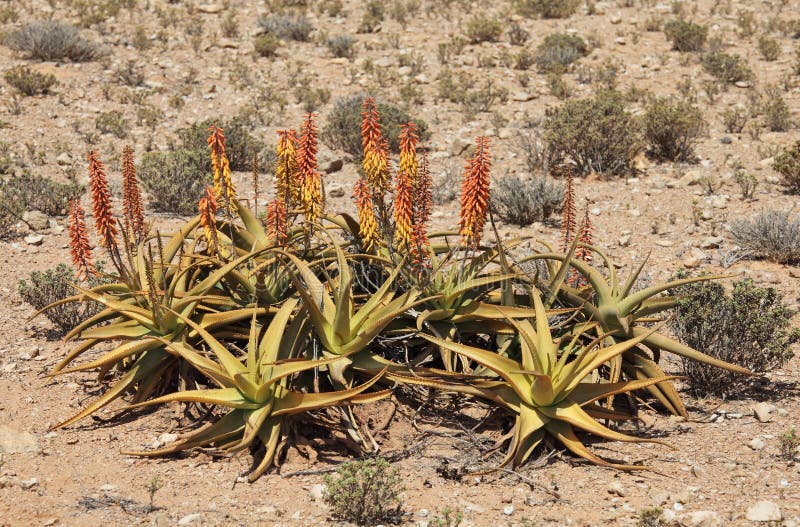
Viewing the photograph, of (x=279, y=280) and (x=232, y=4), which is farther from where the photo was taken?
(x=232, y=4)

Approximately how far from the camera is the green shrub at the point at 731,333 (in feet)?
17.0

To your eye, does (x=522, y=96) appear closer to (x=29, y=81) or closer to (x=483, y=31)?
(x=483, y=31)

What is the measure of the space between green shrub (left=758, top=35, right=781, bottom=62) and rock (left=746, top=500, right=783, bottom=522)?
13018 mm

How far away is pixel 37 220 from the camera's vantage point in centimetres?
842

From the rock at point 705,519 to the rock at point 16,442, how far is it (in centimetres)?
348

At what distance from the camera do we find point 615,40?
15.9m

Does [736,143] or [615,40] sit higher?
[615,40]

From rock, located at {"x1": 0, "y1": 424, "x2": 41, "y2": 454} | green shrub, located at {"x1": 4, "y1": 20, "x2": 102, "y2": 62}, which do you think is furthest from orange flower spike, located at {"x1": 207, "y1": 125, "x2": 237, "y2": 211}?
green shrub, located at {"x1": 4, "y1": 20, "x2": 102, "y2": 62}

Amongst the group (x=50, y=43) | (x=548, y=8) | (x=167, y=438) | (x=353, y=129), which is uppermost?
(x=548, y=8)

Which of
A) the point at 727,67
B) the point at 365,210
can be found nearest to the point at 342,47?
the point at 727,67

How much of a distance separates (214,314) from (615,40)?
13.3 meters

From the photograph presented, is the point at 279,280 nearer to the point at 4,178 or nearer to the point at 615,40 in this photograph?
the point at 4,178

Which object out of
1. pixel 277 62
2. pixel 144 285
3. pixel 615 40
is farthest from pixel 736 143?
pixel 144 285

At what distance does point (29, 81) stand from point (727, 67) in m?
11.6
